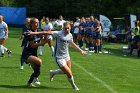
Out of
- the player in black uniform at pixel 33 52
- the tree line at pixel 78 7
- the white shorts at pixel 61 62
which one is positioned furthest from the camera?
the tree line at pixel 78 7

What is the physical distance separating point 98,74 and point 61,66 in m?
4.30

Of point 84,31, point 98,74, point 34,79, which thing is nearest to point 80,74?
point 98,74

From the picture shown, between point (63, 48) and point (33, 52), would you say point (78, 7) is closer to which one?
point (33, 52)

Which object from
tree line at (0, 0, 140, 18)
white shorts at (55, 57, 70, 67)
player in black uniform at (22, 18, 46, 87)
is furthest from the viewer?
tree line at (0, 0, 140, 18)

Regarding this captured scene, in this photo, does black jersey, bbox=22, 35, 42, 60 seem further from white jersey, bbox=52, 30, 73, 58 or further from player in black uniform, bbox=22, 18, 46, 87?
white jersey, bbox=52, 30, 73, 58

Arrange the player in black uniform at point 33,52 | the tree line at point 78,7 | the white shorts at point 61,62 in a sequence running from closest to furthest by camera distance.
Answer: the white shorts at point 61,62 < the player in black uniform at point 33,52 < the tree line at point 78,7

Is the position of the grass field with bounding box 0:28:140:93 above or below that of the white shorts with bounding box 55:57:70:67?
below

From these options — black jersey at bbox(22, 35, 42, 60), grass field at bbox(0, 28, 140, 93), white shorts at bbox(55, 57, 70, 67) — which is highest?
black jersey at bbox(22, 35, 42, 60)

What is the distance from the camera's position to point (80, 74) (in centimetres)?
1653

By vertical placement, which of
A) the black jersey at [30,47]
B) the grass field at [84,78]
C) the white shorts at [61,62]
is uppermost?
the black jersey at [30,47]

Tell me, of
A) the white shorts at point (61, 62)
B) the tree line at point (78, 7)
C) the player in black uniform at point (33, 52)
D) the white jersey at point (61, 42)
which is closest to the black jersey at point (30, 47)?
the player in black uniform at point (33, 52)

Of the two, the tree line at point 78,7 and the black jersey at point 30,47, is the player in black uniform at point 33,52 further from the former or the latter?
the tree line at point 78,7

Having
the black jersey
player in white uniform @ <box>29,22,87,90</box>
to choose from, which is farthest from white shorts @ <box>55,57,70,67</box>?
the black jersey

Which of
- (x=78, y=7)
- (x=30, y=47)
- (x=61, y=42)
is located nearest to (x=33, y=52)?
(x=30, y=47)
